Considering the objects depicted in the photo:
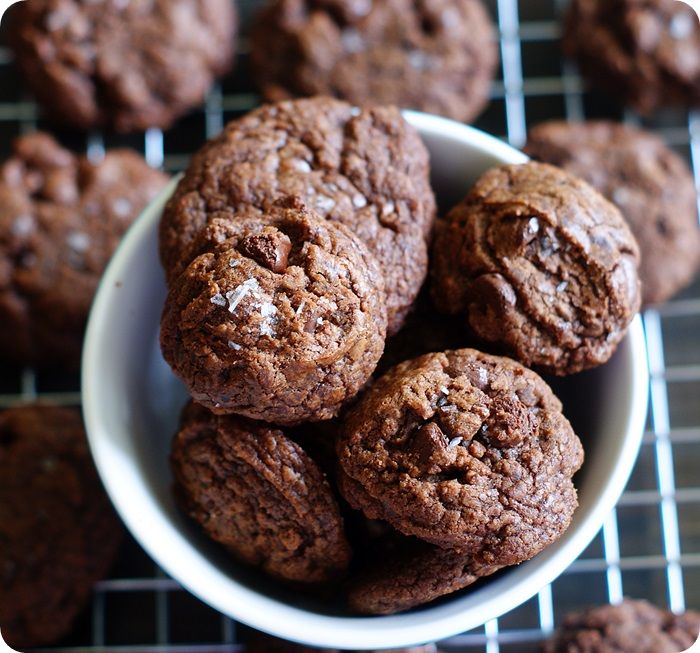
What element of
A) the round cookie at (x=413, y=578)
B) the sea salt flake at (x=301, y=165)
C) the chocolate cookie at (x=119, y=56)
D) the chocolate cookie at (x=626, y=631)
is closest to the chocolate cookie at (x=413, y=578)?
the round cookie at (x=413, y=578)

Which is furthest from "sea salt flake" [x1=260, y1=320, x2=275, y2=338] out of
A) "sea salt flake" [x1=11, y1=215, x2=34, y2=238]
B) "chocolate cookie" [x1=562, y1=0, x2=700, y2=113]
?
"chocolate cookie" [x1=562, y1=0, x2=700, y2=113]

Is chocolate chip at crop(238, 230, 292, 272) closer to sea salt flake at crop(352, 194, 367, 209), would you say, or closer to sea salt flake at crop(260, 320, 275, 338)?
sea salt flake at crop(260, 320, 275, 338)

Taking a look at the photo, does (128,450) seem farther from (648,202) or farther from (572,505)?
(648,202)

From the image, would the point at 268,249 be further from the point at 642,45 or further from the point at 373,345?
the point at 642,45

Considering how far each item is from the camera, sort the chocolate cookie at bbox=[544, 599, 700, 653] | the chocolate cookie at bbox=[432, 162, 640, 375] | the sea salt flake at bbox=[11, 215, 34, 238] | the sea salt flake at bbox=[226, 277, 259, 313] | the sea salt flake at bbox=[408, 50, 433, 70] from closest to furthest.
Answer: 1. the sea salt flake at bbox=[226, 277, 259, 313]
2. the chocolate cookie at bbox=[432, 162, 640, 375]
3. the chocolate cookie at bbox=[544, 599, 700, 653]
4. the sea salt flake at bbox=[11, 215, 34, 238]
5. the sea salt flake at bbox=[408, 50, 433, 70]

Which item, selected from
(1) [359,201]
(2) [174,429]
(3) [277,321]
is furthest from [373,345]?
(2) [174,429]

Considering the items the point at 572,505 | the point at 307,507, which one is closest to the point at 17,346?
the point at 307,507

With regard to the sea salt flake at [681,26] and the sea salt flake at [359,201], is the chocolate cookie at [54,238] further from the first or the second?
the sea salt flake at [681,26]
